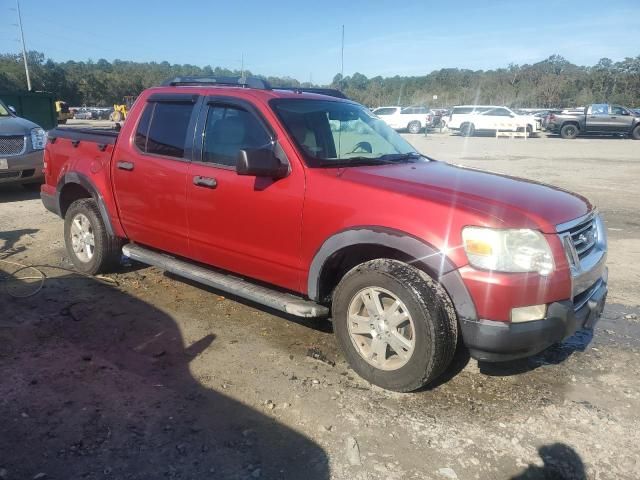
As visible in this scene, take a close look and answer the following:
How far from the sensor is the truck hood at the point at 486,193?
9.47 ft

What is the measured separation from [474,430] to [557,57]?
4281 inches

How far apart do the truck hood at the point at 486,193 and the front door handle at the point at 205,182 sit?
1024mm

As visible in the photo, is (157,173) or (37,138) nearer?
(157,173)

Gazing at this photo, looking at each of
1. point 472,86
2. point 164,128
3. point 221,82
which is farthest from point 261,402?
point 472,86

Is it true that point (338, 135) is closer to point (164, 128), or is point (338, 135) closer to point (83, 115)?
point (164, 128)

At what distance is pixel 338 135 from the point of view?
401 cm

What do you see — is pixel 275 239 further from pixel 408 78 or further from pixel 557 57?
pixel 557 57

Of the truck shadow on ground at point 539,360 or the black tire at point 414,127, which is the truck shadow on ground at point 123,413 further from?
the black tire at point 414,127

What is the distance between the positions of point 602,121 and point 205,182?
99.9 feet

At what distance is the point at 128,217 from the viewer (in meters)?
4.67

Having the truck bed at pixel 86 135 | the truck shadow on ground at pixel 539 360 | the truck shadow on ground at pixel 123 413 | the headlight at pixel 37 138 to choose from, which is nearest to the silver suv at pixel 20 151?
the headlight at pixel 37 138

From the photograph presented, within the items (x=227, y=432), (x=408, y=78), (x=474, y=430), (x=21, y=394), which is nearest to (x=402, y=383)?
(x=474, y=430)

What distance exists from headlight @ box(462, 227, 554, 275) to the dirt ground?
92 cm

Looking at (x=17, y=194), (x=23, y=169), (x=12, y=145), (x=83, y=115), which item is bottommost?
(x=83, y=115)
